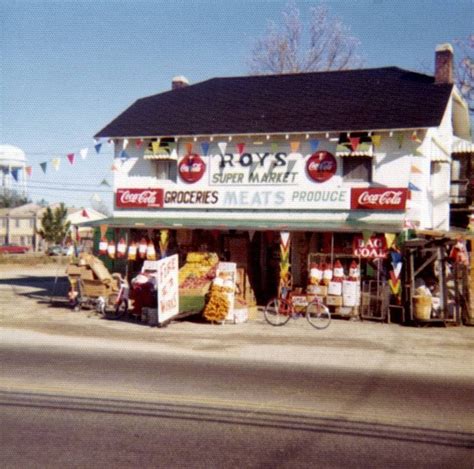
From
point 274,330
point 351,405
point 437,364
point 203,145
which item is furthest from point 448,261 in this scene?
point 351,405

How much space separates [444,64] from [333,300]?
9.62m

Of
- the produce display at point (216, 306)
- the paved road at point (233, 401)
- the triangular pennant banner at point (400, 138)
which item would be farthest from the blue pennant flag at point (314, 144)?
the paved road at point (233, 401)

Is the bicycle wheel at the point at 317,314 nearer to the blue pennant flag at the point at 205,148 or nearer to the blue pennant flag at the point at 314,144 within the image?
the blue pennant flag at the point at 314,144

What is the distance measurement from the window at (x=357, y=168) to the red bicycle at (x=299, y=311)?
4.59 meters

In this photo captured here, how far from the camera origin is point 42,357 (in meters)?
11.4

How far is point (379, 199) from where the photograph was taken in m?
19.7

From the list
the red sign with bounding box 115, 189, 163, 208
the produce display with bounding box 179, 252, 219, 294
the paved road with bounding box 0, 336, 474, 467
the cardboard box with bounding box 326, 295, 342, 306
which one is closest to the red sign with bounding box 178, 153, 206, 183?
the red sign with bounding box 115, 189, 163, 208

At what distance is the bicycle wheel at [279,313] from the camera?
17156mm

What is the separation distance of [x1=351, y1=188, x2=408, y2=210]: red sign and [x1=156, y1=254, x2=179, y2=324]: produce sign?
685 centimetres

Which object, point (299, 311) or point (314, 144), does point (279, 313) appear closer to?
point (299, 311)

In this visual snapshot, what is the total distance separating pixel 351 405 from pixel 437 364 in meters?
4.25

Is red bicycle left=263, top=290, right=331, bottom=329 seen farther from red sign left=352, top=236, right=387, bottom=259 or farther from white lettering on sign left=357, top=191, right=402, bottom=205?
white lettering on sign left=357, top=191, right=402, bottom=205

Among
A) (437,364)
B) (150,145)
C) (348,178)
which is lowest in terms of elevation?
(437,364)

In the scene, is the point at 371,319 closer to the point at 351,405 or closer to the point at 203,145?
the point at 203,145
